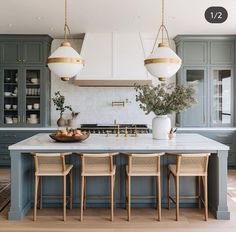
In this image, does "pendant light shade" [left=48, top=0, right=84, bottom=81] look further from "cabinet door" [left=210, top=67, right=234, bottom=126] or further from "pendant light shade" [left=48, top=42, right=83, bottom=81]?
"cabinet door" [left=210, top=67, right=234, bottom=126]

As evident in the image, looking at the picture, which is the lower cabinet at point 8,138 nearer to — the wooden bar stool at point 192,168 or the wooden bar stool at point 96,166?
the wooden bar stool at point 96,166

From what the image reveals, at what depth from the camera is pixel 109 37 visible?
6.81 meters

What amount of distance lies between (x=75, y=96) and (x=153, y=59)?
3758 millimetres

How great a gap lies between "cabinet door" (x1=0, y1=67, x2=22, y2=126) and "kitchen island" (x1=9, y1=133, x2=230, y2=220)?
2499 millimetres

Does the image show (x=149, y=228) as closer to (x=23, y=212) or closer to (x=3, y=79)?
(x=23, y=212)

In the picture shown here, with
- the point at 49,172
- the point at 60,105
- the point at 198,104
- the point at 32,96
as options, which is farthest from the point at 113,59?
the point at 49,172

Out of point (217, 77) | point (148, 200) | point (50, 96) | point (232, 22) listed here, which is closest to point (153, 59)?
point (148, 200)

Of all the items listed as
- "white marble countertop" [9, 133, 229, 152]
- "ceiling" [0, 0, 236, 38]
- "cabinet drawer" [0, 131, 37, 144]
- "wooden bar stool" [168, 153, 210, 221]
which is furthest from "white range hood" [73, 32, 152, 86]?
"wooden bar stool" [168, 153, 210, 221]

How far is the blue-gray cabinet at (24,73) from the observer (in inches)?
275

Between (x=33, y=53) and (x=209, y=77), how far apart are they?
350 cm

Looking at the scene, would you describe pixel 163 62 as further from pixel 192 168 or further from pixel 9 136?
pixel 9 136

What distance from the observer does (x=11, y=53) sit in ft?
23.0

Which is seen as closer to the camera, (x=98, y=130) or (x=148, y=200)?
(x=148, y=200)

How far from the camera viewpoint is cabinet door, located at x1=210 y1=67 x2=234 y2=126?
7.00 meters
